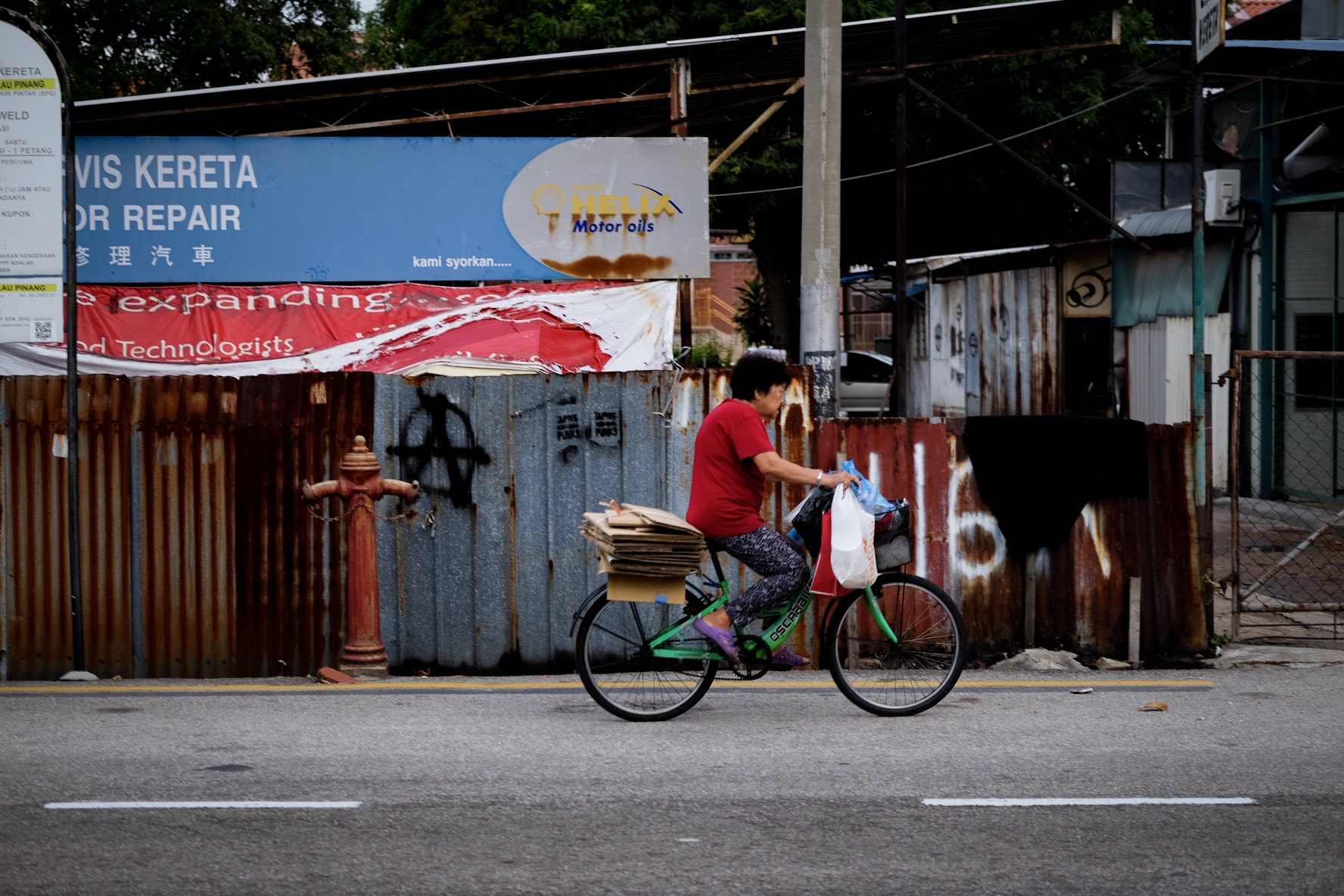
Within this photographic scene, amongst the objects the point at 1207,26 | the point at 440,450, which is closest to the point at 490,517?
the point at 440,450

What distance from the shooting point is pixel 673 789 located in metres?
5.52

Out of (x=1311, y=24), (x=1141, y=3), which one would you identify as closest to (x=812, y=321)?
(x=1311, y=24)

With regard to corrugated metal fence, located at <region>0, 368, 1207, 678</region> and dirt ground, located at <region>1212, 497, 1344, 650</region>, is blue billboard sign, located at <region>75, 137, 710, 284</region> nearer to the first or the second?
corrugated metal fence, located at <region>0, 368, 1207, 678</region>

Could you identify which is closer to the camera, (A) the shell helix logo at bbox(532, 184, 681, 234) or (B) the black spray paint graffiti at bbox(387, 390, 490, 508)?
(B) the black spray paint graffiti at bbox(387, 390, 490, 508)

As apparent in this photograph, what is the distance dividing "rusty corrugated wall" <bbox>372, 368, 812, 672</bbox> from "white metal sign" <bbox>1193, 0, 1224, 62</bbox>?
4804mm

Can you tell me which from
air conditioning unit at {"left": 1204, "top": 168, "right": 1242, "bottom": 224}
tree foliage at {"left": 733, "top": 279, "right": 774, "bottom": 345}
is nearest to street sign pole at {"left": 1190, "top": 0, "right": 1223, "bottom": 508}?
air conditioning unit at {"left": 1204, "top": 168, "right": 1242, "bottom": 224}

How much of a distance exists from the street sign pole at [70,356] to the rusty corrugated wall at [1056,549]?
432 centimetres

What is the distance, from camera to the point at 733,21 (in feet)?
82.7

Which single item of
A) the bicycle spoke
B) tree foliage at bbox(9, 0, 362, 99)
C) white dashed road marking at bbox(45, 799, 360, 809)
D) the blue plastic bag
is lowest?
white dashed road marking at bbox(45, 799, 360, 809)

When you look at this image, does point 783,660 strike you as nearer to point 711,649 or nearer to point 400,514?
point 711,649

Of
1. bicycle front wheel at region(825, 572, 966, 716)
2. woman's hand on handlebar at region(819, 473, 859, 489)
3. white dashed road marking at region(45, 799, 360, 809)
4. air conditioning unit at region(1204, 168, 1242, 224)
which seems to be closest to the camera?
white dashed road marking at region(45, 799, 360, 809)

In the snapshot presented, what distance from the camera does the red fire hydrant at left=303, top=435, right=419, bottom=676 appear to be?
761 cm

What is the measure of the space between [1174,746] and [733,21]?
831 inches

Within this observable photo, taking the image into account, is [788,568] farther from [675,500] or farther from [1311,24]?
[1311,24]
